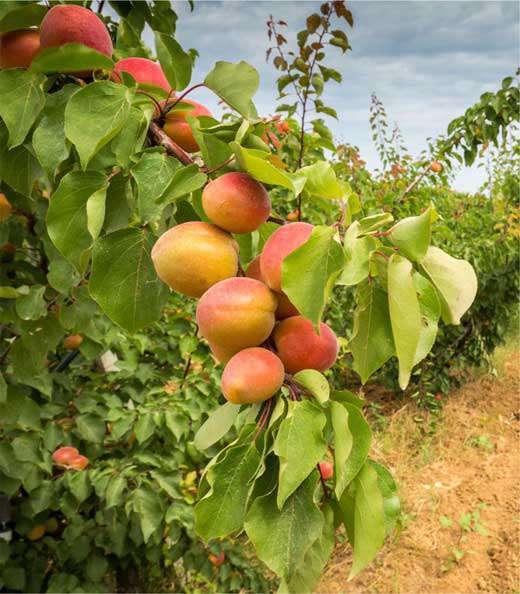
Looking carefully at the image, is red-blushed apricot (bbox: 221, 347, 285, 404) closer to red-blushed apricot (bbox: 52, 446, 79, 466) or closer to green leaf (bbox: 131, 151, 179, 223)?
green leaf (bbox: 131, 151, 179, 223)

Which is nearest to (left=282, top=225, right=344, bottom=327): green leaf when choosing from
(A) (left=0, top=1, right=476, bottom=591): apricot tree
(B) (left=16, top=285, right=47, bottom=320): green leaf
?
(A) (left=0, top=1, right=476, bottom=591): apricot tree

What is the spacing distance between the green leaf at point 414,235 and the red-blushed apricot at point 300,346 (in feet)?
0.33

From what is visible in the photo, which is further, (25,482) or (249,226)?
(25,482)

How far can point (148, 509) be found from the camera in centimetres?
132

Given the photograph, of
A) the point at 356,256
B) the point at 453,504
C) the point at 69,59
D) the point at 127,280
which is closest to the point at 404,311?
the point at 356,256

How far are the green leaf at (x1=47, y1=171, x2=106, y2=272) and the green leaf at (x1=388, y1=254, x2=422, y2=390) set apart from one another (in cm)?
29

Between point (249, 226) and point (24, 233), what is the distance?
98 cm

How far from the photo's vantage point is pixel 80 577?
65.7 inches

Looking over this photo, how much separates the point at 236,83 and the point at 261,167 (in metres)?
0.15

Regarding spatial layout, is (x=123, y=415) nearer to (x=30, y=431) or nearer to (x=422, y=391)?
(x=30, y=431)

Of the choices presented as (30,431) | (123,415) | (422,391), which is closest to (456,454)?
(422,391)

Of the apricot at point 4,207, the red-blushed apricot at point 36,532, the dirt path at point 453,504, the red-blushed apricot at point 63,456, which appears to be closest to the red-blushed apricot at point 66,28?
the apricot at point 4,207

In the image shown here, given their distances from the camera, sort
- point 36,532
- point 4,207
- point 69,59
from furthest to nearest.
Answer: point 36,532 < point 4,207 < point 69,59

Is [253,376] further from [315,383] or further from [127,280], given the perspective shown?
[127,280]
